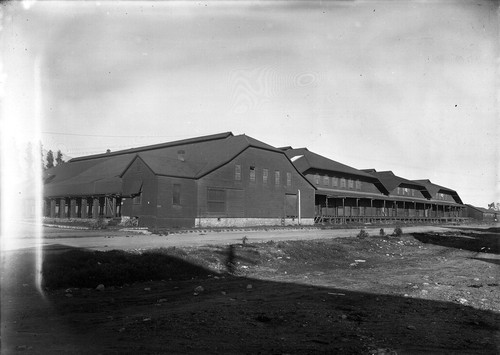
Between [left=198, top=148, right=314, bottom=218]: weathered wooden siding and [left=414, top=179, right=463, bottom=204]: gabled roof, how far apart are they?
4203 centimetres

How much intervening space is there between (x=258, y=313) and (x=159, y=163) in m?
28.9

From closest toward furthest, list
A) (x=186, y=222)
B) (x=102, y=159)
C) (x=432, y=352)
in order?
1. (x=432, y=352)
2. (x=186, y=222)
3. (x=102, y=159)

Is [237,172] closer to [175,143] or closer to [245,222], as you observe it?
[245,222]

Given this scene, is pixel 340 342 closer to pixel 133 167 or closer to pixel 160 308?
pixel 160 308

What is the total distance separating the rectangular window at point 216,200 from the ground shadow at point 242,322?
26.8m

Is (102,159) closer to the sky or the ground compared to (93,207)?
closer to the sky

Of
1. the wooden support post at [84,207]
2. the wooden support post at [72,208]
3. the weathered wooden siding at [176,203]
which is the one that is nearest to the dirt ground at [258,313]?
the weathered wooden siding at [176,203]

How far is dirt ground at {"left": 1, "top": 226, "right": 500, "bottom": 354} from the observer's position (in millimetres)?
5164

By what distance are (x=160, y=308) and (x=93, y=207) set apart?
33.7 m

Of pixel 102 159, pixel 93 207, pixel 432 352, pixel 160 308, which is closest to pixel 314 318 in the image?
pixel 432 352

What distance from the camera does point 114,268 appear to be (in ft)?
32.7

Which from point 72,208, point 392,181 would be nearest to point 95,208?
point 72,208

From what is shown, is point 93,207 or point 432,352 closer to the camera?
point 432,352

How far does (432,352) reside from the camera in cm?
524
